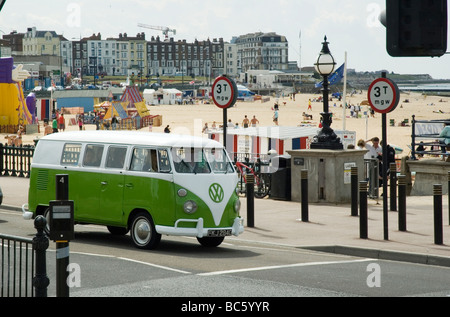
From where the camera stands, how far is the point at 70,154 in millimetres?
14906

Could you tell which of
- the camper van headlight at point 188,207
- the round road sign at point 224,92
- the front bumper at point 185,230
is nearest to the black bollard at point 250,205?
the round road sign at point 224,92

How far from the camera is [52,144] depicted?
15.2 meters

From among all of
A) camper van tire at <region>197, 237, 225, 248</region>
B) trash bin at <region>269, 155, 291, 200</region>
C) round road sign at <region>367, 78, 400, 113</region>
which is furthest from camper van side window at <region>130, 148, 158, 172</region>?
trash bin at <region>269, 155, 291, 200</region>

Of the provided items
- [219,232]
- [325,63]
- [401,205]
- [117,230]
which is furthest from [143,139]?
[325,63]

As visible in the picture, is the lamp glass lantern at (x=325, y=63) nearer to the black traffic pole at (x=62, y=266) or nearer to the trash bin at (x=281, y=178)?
the trash bin at (x=281, y=178)

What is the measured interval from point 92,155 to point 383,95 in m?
5.41

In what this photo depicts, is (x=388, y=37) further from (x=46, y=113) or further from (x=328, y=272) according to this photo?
(x=46, y=113)

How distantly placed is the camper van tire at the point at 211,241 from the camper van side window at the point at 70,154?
8.77ft

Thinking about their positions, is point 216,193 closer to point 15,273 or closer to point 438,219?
point 438,219

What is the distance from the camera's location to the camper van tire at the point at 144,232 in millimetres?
13703

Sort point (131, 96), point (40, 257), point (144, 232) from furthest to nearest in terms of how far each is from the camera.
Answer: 1. point (131, 96)
2. point (144, 232)
3. point (40, 257)

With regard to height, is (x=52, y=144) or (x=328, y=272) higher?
(x=52, y=144)

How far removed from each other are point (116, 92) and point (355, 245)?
388ft

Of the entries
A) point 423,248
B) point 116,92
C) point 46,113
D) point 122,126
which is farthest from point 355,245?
point 116,92
